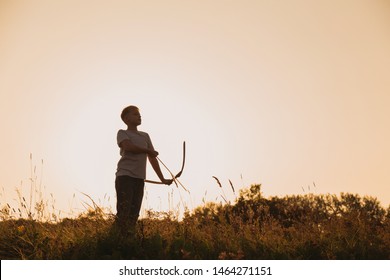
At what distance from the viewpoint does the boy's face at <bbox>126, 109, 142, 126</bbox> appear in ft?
20.0

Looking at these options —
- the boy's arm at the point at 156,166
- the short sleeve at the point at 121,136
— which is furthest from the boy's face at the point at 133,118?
the boy's arm at the point at 156,166

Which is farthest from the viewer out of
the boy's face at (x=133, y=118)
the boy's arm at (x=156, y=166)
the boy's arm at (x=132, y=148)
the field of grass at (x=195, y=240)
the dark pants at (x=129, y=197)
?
the boy's arm at (x=156, y=166)

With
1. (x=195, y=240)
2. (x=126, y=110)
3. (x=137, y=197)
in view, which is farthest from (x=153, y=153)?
(x=195, y=240)

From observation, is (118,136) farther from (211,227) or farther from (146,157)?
(211,227)

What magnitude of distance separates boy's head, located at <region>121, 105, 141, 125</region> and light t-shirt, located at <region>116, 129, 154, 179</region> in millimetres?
172

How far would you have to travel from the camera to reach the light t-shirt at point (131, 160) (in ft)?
18.8

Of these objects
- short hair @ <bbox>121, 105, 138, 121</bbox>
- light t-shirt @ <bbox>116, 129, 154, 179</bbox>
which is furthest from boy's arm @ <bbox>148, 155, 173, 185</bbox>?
short hair @ <bbox>121, 105, 138, 121</bbox>

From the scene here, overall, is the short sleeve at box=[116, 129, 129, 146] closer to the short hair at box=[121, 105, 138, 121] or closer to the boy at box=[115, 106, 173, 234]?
the boy at box=[115, 106, 173, 234]

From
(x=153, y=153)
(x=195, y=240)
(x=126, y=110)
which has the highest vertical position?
(x=126, y=110)

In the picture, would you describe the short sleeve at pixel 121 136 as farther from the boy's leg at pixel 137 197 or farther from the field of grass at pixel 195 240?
the field of grass at pixel 195 240

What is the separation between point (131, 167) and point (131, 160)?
11 cm

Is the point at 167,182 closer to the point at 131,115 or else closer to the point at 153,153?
the point at 153,153

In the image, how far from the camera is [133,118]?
6.08 meters

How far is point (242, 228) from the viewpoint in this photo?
5.00 meters
